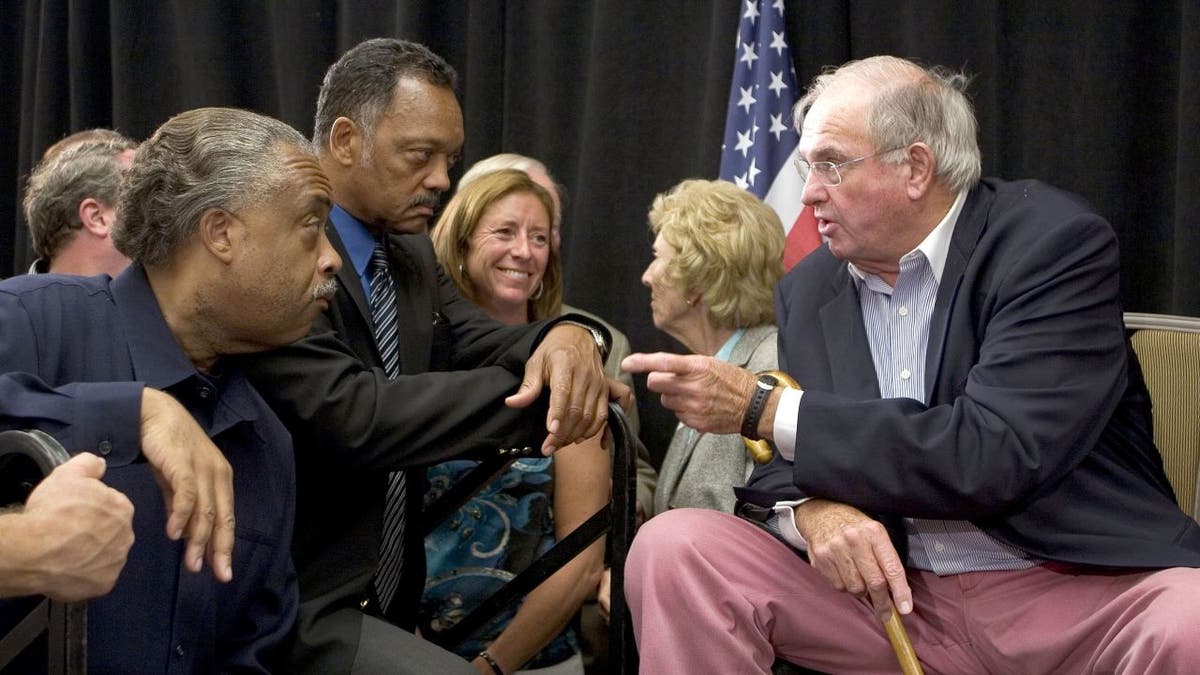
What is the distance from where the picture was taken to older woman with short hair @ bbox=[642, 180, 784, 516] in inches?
124

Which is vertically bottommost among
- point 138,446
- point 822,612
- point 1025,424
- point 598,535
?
point 822,612

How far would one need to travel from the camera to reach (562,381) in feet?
7.25

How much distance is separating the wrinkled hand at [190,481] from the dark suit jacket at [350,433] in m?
0.53

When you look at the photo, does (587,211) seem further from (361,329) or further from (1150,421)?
(1150,421)

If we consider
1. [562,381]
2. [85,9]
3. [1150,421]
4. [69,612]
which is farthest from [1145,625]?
[85,9]

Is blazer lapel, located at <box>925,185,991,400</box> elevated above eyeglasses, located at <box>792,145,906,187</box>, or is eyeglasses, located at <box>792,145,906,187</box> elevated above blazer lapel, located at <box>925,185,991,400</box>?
eyeglasses, located at <box>792,145,906,187</box>

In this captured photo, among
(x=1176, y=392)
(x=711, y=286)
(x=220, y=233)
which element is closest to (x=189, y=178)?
(x=220, y=233)

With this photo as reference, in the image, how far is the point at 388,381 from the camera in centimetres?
226

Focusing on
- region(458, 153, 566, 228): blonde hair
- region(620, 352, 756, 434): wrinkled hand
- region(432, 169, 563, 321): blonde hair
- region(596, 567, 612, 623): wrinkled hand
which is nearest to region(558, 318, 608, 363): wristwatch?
region(620, 352, 756, 434): wrinkled hand

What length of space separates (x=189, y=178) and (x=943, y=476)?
1296 mm

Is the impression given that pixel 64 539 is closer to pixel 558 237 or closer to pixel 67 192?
pixel 67 192

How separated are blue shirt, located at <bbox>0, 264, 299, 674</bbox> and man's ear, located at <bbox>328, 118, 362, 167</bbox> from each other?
672 mm

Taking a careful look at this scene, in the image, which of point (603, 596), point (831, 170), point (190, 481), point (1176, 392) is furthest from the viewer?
point (603, 596)

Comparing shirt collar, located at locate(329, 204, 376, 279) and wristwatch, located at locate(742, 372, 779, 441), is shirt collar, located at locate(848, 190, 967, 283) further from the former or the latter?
shirt collar, located at locate(329, 204, 376, 279)
